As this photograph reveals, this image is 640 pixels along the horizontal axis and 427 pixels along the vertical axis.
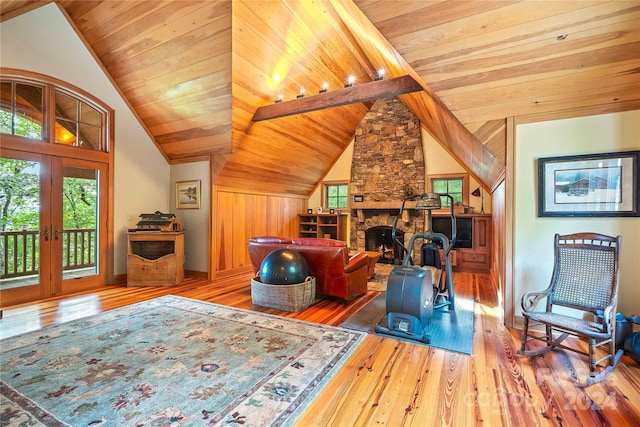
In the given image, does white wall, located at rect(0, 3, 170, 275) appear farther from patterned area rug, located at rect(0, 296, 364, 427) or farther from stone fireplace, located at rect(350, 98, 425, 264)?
stone fireplace, located at rect(350, 98, 425, 264)

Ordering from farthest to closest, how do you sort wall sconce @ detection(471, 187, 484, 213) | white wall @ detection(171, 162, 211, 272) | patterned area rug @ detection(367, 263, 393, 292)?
wall sconce @ detection(471, 187, 484, 213), white wall @ detection(171, 162, 211, 272), patterned area rug @ detection(367, 263, 393, 292)

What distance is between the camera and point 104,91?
16.3 feet

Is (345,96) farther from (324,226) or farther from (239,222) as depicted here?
(324,226)

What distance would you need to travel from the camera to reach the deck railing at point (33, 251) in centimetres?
399

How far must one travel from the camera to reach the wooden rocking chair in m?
2.26

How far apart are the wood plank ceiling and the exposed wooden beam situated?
0.80 ft

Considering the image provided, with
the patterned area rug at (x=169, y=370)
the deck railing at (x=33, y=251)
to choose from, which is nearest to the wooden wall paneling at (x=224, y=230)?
→ the deck railing at (x=33, y=251)

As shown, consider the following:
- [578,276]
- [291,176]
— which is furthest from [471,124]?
[291,176]

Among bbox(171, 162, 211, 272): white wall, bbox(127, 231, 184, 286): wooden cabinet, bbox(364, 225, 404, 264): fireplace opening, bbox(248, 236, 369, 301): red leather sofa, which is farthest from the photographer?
bbox(364, 225, 404, 264): fireplace opening

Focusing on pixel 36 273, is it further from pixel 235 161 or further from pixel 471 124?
pixel 471 124

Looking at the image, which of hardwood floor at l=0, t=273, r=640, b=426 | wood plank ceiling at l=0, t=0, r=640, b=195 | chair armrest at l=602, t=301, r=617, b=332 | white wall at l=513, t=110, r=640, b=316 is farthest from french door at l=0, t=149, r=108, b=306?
chair armrest at l=602, t=301, r=617, b=332

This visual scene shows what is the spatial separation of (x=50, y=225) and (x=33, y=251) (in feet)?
1.40

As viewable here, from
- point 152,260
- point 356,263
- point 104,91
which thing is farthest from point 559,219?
point 104,91

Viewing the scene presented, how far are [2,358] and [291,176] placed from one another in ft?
19.2
